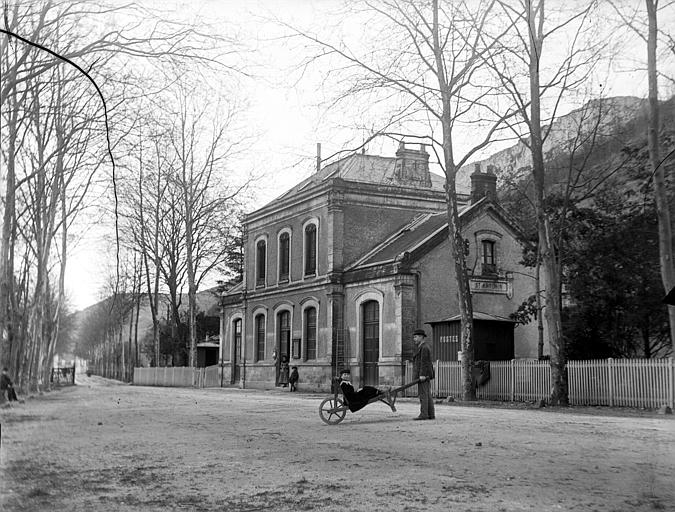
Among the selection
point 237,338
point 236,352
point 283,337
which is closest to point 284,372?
point 283,337

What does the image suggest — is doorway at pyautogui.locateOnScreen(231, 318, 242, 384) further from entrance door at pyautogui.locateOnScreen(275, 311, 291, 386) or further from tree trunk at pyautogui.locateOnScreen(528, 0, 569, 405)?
tree trunk at pyautogui.locateOnScreen(528, 0, 569, 405)

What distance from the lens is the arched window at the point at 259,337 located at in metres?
39.7

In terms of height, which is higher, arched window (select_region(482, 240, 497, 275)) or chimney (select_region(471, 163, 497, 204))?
chimney (select_region(471, 163, 497, 204))

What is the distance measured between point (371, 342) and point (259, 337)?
1072 centimetres

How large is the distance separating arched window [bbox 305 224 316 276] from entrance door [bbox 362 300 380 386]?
15.5 ft

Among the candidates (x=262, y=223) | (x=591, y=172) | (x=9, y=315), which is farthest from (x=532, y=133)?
(x=262, y=223)

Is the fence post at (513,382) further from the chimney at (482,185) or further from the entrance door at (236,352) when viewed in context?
the entrance door at (236,352)

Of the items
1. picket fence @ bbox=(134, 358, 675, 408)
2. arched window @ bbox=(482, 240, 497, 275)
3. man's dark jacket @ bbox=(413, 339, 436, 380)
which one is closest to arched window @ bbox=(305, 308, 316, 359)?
picket fence @ bbox=(134, 358, 675, 408)

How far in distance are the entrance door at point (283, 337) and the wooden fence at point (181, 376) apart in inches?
303

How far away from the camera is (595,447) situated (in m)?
9.61

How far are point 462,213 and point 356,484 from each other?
25.1 meters

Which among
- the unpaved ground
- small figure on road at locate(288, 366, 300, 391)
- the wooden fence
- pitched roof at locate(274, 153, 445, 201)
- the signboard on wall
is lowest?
the wooden fence

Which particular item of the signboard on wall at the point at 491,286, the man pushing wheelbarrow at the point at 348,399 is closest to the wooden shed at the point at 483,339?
the signboard on wall at the point at 491,286

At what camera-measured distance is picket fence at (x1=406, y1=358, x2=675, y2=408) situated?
706 inches
